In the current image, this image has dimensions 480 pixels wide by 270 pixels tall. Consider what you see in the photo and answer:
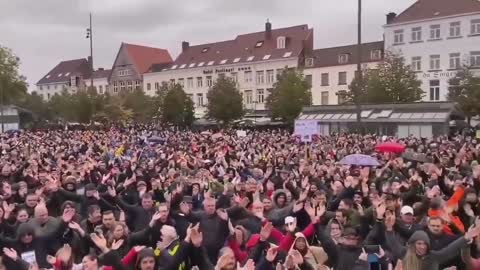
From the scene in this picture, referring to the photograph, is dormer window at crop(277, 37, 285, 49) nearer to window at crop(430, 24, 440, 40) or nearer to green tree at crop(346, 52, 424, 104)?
window at crop(430, 24, 440, 40)

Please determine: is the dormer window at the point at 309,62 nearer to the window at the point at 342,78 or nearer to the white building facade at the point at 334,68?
the white building facade at the point at 334,68

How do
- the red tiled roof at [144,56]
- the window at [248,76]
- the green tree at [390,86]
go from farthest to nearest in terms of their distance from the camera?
the red tiled roof at [144,56]
the window at [248,76]
the green tree at [390,86]

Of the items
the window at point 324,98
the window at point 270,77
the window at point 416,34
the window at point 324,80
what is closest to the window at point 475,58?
the window at point 416,34

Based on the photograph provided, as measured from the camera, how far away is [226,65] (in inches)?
2810

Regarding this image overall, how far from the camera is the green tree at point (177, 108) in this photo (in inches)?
2308

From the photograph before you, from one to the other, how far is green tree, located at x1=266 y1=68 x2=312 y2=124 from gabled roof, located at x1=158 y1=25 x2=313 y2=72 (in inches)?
431

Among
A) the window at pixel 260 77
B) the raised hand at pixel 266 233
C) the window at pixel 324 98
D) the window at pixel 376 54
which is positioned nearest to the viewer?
the raised hand at pixel 266 233

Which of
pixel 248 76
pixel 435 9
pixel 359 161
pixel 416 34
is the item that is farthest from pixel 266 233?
pixel 248 76

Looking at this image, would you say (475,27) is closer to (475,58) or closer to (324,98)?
(475,58)

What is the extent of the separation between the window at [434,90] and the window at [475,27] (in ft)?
16.3

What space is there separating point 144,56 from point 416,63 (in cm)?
4355

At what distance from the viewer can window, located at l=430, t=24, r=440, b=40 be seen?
5256 centimetres

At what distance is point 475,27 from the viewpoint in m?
49.9

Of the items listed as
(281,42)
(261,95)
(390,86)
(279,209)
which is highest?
(281,42)
